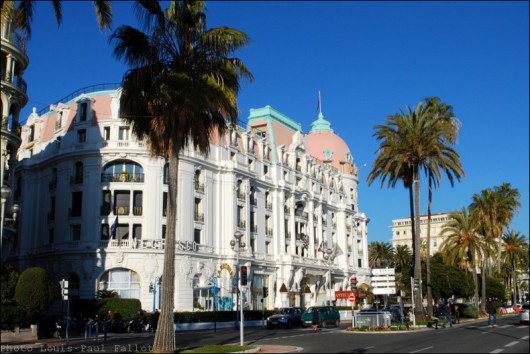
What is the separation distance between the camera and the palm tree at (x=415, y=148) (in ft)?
146

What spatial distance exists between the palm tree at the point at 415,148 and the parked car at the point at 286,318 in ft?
31.9

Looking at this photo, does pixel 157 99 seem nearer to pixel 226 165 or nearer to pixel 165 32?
pixel 165 32

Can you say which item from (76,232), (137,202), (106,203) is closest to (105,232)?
(106,203)

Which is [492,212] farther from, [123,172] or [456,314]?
[123,172]

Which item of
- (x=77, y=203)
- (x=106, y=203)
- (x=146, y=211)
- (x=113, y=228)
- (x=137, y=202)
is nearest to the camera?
(x=113, y=228)

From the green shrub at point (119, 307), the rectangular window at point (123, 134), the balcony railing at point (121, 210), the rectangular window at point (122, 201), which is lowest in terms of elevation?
the green shrub at point (119, 307)

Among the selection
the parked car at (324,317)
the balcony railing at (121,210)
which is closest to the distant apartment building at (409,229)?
the parked car at (324,317)

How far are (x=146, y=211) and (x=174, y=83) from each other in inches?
1110

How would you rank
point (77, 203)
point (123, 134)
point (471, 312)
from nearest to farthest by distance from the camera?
point (123, 134)
point (77, 203)
point (471, 312)

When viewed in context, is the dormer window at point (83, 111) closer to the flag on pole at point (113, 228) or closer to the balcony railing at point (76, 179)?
the balcony railing at point (76, 179)

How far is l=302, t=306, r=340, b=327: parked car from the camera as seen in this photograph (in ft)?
152

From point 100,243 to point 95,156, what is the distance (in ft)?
24.4

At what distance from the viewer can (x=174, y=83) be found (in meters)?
23.2

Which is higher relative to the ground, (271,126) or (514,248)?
(271,126)
